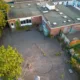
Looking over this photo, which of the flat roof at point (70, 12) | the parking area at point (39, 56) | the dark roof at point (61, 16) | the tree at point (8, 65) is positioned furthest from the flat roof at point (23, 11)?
the tree at point (8, 65)

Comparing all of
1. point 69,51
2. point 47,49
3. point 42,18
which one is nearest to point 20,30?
point 42,18

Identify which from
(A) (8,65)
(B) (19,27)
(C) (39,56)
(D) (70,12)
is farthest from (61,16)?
(A) (8,65)

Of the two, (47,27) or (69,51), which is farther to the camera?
(47,27)

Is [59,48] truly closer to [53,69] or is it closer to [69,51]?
[69,51]

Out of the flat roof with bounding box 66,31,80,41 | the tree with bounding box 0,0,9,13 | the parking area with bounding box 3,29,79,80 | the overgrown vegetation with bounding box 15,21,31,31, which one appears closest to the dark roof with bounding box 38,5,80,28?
the flat roof with bounding box 66,31,80,41

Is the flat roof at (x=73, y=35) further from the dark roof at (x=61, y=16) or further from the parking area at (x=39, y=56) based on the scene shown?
the parking area at (x=39, y=56)

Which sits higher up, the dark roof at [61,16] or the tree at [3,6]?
the tree at [3,6]
